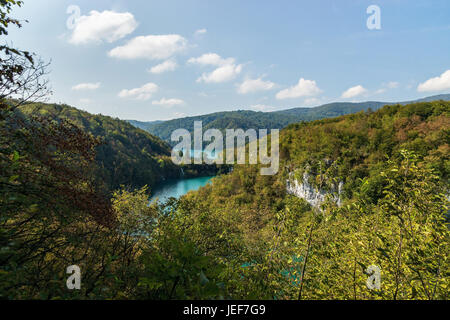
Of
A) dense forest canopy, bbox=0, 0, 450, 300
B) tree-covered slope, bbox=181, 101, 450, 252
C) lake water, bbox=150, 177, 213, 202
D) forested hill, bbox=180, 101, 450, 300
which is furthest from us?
lake water, bbox=150, 177, 213, 202

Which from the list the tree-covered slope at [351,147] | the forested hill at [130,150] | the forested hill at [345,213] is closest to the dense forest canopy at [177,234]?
the forested hill at [345,213]

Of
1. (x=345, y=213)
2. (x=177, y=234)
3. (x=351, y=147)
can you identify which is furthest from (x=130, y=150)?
(x=345, y=213)

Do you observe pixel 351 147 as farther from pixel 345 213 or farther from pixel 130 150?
pixel 130 150

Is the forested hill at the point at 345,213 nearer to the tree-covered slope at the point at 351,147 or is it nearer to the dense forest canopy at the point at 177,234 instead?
the dense forest canopy at the point at 177,234

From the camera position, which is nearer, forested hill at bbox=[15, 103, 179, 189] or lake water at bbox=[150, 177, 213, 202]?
forested hill at bbox=[15, 103, 179, 189]

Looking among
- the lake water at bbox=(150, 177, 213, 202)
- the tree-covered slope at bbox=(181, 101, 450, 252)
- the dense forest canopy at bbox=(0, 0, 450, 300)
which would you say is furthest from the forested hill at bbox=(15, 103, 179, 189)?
the dense forest canopy at bbox=(0, 0, 450, 300)

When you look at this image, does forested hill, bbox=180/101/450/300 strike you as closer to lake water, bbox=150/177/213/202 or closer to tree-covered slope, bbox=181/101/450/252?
tree-covered slope, bbox=181/101/450/252

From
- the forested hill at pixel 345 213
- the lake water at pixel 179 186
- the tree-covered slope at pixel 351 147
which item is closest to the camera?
the forested hill at pixel 345 213

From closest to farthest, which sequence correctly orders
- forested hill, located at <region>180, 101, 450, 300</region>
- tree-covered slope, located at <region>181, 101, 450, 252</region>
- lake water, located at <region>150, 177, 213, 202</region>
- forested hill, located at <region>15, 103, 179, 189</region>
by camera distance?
forested hill, located at <region>180, 101, 450, 300</region>, tree-covered slope, located at <region>181, 101, 450, 252</region>, forested hill, located at <region>15, 103, 179, 189</region>, lake water, located at <region>150, 177, 213, 202</region>

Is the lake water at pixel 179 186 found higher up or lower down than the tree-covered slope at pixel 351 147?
lower down

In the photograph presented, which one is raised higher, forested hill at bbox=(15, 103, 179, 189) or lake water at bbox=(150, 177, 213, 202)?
forested hill at bbox=(15, 103, 179, 189)

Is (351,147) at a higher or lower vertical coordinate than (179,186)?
higher

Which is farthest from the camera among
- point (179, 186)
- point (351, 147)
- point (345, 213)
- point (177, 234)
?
point (179, 186)

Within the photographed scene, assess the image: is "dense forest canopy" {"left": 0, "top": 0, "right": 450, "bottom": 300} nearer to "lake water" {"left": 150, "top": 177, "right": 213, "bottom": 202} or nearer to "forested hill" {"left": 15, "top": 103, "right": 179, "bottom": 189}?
"forested hill" {"left": 15, "top": 103, "right": 179, "bottom": 189}
